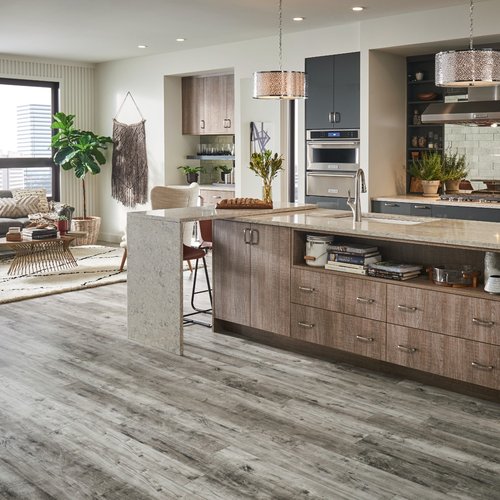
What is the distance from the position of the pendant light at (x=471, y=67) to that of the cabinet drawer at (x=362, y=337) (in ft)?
4.74

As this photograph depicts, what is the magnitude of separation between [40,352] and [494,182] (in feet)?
15.4

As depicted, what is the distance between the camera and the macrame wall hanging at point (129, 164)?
9867 mm

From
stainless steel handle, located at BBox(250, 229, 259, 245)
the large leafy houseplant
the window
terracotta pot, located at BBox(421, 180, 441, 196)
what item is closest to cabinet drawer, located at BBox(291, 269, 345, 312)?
stainless steel handle, located at BBox(250, 229, 259, 245)

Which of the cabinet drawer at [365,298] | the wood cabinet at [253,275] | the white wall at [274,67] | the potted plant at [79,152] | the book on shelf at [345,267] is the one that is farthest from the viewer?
the potted plant at [79,152]

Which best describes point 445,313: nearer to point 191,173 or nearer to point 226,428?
point 226,428

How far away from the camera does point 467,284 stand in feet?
12.8

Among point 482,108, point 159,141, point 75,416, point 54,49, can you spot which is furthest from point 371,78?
point 75,416

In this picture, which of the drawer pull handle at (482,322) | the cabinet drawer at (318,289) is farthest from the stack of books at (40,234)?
the drawer pull handle at (482,322)

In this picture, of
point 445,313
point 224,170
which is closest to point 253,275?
point 445,313

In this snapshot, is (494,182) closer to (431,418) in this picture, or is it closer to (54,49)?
(431,418)

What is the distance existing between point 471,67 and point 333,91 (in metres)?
3.85

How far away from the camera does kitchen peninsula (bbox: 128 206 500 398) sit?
3779 mm

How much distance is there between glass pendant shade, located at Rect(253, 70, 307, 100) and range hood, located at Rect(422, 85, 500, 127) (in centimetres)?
243

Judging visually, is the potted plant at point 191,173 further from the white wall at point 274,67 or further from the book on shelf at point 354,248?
the book on shelf at point 354,248
